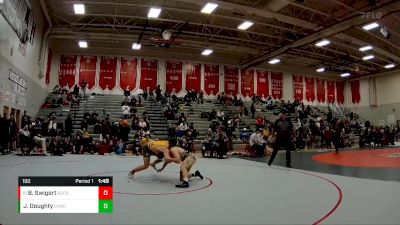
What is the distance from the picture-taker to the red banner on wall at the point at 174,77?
24331 mm

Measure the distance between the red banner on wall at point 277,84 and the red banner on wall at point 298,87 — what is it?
61.2 inches

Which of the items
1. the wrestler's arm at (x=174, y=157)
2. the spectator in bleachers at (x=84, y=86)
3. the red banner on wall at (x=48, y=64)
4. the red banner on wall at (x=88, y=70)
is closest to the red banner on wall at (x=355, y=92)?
the red banner on wall at (x=88, y=70)

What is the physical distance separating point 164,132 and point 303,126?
8.21 m

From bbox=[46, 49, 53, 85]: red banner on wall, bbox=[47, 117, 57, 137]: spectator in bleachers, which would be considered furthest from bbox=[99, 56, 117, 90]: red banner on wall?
bbox=[47, 117, 57, 137]: spectator in bleachers

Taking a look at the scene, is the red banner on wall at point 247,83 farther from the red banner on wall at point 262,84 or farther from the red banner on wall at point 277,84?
the red banner on wall at point 277,84

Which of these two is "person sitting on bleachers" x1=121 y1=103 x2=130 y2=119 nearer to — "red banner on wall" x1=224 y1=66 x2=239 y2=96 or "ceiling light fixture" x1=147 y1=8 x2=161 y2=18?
"ceiling light fixture" x1=147 y1=8 x2=161 y2=18

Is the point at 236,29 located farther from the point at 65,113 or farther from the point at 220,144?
the point at 65,113

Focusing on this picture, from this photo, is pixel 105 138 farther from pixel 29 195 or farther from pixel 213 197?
pixel 29 195

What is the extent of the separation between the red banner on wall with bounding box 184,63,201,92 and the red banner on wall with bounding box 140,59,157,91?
2678mm

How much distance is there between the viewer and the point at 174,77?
80.4 ft

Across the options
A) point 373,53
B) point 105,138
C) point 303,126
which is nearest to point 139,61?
point 105,138

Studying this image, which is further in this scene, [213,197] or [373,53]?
[373,53]

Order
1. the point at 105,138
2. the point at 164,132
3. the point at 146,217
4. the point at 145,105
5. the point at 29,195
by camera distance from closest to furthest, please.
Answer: the point at 29,195
the point at 146,217
the point at 105,138
the point at 164,132
the point at 145,105

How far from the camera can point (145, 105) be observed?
69.2 feet
